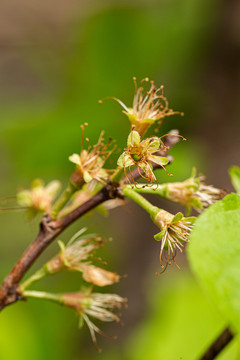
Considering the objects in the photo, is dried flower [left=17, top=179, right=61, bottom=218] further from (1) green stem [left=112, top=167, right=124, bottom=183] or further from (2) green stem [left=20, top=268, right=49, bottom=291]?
(1) green stem [left=112, top=167, right=124, bottom=183]

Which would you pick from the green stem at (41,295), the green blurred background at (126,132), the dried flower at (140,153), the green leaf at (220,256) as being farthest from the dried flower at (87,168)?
the green blurred background at (126,132)

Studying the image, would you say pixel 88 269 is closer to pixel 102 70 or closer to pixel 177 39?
pixel 102 70

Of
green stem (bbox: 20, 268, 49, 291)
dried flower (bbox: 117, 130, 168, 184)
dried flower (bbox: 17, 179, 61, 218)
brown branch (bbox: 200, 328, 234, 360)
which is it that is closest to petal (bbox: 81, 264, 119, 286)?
green stem (bbox: 20, 268, 49, 291)

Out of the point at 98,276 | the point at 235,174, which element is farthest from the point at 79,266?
the point at 235,174

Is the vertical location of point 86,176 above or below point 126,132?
above

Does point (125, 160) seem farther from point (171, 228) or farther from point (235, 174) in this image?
point (235, 174)

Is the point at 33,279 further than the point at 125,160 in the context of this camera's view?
Yes
